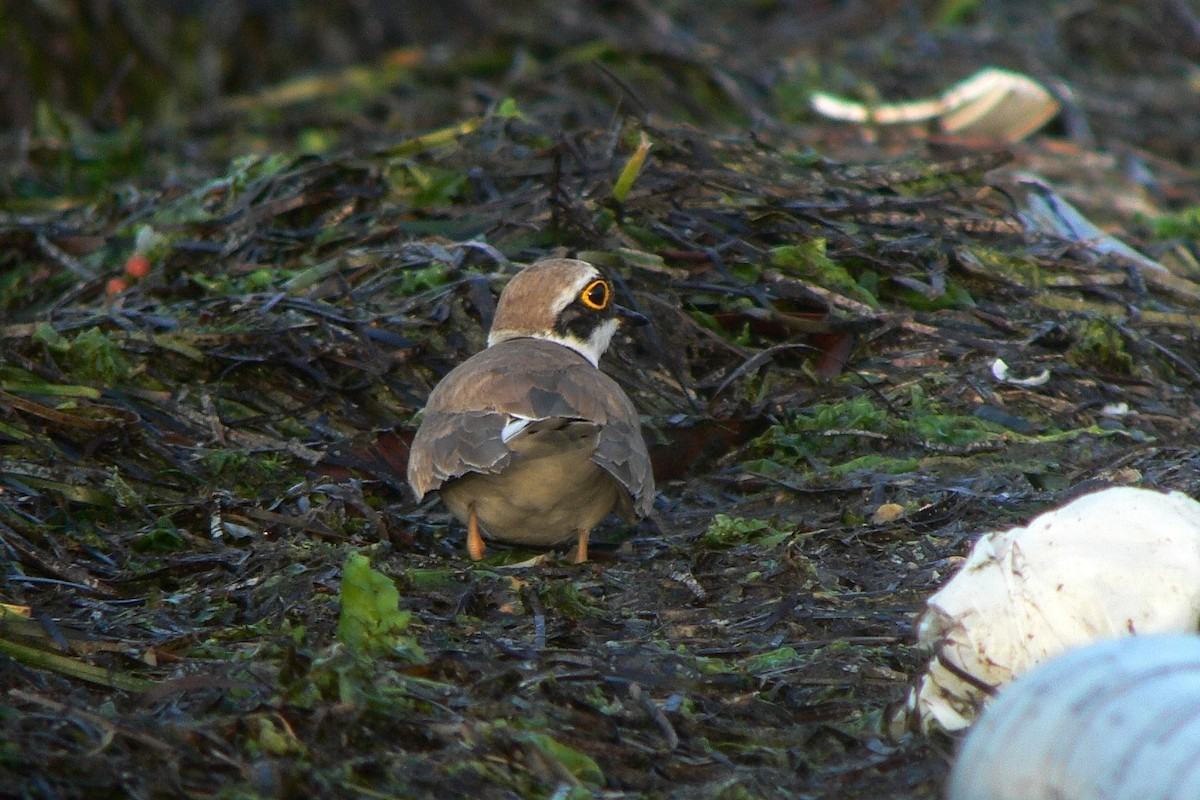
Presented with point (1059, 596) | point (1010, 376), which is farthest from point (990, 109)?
point (1059, 596)

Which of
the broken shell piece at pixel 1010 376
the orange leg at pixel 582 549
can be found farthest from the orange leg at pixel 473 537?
the broken shell piece at pixel 1010 376

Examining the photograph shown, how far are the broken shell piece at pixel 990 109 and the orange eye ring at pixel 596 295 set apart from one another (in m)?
5.31

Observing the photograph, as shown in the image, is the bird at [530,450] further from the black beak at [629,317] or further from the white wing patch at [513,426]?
the black beak at [629,317]

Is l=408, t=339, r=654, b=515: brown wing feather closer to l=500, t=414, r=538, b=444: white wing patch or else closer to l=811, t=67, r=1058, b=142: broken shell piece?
l=500, t=414, r=538, b=444: white wing patch

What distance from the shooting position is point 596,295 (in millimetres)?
6723

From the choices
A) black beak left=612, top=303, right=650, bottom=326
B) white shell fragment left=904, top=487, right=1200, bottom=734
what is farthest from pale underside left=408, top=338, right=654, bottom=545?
white shell fragment left=904, top=487, right=1200, bottom=734

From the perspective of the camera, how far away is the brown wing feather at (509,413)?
574 centimetres

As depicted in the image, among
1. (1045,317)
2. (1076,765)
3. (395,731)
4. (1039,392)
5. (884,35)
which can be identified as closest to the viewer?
(1076,765)

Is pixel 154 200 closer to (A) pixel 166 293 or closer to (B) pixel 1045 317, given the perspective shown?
(A) pixel 166 293

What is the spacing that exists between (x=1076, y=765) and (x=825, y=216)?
491 cm

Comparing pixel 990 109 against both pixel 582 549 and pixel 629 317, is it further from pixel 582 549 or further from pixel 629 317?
pixel 582 549

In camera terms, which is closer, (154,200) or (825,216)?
(825,216)

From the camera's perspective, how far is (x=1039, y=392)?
6.80m

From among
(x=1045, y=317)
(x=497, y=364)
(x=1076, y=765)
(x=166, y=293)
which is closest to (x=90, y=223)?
(x=166, y=293)
